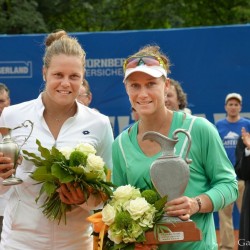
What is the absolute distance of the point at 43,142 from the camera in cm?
549

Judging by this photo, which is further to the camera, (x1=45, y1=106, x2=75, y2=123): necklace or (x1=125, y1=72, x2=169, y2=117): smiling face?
(x1=45, y1=106, x2=75, y2=123): necklace

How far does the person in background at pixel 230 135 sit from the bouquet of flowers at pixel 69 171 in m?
7.18

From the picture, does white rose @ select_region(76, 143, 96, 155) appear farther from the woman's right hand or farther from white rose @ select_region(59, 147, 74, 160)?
the woman's right hand

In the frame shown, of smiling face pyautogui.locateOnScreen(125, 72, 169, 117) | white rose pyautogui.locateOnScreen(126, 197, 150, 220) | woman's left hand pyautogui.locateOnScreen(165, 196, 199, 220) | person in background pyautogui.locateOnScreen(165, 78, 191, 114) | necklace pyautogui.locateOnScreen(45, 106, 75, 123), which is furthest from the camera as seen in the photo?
person in background pyautogui.locateOnScreen(165, 78, 191, 114)

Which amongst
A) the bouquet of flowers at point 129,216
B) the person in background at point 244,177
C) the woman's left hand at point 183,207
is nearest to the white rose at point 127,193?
the bouquet of flowers at point 129,216

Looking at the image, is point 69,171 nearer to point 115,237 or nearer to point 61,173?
point 61,173

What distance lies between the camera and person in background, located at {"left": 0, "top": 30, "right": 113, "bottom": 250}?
5.47 meters

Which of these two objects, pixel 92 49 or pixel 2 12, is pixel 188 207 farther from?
pixel 2 12

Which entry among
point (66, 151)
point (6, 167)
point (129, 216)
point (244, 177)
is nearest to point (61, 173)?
point (66, 151)

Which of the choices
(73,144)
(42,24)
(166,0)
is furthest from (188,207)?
(166,0)

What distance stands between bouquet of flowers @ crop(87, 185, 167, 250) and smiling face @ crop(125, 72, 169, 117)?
45cm

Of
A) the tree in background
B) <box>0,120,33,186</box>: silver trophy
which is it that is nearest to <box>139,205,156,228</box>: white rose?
<box>0,120,33,186</box>: silver trophy

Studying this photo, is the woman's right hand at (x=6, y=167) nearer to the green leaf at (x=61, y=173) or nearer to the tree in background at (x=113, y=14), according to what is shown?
the green leaf at (x=61, y=173)

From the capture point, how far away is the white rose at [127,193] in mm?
4898
